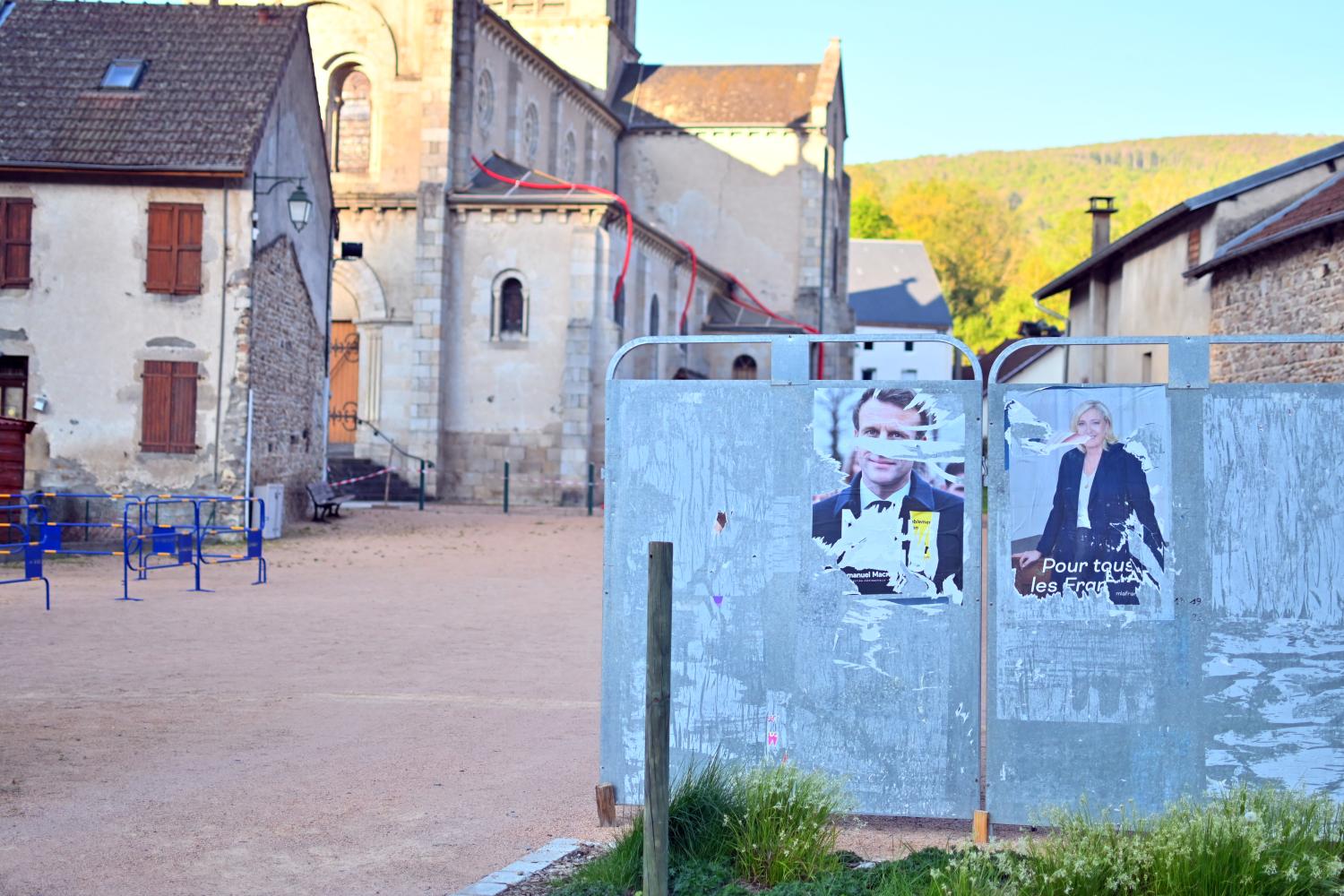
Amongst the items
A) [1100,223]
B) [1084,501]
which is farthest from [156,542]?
[1100,223]

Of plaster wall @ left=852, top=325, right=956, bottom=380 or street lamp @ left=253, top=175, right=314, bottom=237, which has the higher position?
plaster wall @ left=852, top=325, right=956, bottom=380

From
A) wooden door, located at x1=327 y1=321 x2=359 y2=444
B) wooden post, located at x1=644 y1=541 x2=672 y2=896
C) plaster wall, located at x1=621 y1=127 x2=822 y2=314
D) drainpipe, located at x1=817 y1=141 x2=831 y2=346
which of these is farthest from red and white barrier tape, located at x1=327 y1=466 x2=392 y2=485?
wooden post, located at x1=644 y1=541 x2=672 y2=896

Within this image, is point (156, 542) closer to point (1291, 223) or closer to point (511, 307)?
point (1291, 223)

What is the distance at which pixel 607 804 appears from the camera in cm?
645

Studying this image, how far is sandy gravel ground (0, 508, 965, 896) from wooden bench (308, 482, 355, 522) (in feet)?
29.0

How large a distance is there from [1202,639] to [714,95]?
149 feet

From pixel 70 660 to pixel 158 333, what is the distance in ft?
38.8

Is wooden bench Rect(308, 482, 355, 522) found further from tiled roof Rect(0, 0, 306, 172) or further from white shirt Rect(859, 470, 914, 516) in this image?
white shirt Rect(859, 470, 914, 516)

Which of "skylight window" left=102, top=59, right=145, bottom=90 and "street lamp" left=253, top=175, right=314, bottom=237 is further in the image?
"skylight window" left=102, top=59, right=145, bottom=90

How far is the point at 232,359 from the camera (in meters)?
22.0

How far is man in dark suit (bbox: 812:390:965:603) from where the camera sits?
6.30 m

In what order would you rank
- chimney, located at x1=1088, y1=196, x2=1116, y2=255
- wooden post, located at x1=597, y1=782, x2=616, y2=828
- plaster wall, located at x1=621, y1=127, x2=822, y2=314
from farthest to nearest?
plaster wall, located at x1=621, y1=127, x2=822, y2=314 < chimney, located at x1=1088, y1=196, x2=1116, y2=255 < wooden post, located at x1=597, y1=782, x2=616, y2=828

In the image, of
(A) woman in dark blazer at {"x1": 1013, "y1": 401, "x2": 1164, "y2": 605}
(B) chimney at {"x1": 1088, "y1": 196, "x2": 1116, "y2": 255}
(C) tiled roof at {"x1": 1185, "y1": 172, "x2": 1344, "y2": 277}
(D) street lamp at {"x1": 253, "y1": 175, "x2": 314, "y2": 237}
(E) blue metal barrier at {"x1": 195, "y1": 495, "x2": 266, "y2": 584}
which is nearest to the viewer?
(A) woman in dark blazer at {"x1": 1013, "y1": 401, "x2": 1164, "y2": 605}

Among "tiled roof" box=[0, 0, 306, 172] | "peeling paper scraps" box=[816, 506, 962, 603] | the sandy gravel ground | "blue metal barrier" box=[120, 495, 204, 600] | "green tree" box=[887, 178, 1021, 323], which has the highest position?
"green tree" box=[887, 178, 1021, 323]
